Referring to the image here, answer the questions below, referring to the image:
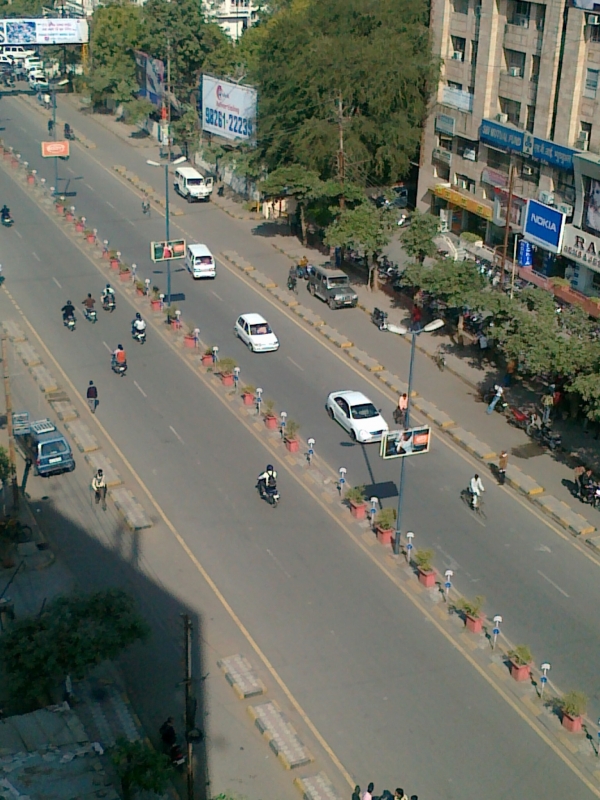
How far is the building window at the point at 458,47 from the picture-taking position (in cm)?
6133

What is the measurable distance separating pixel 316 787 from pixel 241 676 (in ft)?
13.5

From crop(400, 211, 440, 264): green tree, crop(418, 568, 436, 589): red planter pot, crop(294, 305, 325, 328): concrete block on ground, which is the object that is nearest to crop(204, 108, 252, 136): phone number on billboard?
crop(294, 305, 325, 328): concrete block on ground

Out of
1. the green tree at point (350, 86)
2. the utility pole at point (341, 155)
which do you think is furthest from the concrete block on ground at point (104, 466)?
the green tree at point (350, 86)

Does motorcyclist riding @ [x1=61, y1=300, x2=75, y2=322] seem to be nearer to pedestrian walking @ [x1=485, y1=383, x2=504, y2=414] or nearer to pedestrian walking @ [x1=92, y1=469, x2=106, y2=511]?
pedestrian walking @ [x1=92, y1=469, x2=106, y2=511]

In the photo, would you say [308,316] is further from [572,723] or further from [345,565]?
[572,723]

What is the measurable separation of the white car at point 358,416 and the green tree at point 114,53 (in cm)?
5931

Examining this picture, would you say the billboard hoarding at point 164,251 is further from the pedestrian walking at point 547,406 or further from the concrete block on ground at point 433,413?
the pedestrian walking at point 547,406

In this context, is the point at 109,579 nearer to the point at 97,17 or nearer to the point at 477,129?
the point at 477,129

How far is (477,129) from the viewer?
60719 millimetres

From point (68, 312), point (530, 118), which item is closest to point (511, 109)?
point (530, 118)

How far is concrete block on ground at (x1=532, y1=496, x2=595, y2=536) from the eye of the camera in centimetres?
3425

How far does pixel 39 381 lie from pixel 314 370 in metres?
11.5

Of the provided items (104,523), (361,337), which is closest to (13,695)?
(104,523)

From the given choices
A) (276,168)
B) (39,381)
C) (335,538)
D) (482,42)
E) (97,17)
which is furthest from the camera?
(97,17)
